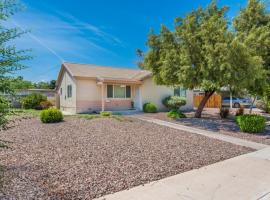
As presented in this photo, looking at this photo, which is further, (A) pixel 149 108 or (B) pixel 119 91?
(B) pixel 119 91

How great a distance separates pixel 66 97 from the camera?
66.3 feet

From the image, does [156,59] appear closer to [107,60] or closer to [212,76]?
[212,76]

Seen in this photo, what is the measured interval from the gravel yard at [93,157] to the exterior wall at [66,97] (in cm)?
759

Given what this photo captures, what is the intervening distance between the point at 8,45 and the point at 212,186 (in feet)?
15.5

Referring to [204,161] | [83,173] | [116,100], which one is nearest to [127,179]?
[83,173]

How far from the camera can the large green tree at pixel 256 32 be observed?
13188mm

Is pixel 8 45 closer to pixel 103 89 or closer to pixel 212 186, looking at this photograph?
pixel 212 186

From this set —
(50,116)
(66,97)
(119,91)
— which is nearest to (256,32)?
(119,91)

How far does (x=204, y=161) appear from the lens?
6359 mm

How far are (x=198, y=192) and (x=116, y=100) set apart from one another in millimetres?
15728

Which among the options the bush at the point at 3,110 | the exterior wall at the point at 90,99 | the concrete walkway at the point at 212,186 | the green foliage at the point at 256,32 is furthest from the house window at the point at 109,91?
the bush at the point at 3,110

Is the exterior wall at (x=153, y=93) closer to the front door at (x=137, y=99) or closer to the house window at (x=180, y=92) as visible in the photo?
the front door at (x=137, y=99)

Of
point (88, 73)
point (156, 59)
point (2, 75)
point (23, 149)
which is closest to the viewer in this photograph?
point (2, 75)

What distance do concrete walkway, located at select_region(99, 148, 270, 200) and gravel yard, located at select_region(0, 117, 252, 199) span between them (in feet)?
1.06
